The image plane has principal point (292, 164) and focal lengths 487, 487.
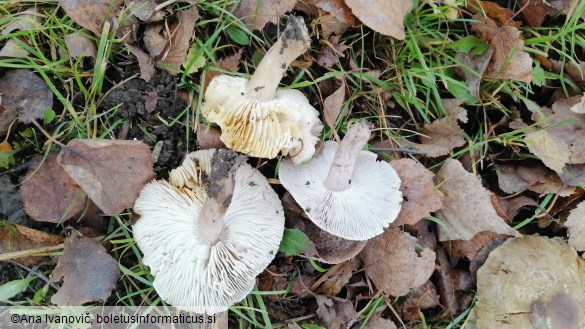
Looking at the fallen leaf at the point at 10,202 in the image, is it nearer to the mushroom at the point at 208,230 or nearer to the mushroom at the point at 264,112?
the mushroom at the point at 208,230

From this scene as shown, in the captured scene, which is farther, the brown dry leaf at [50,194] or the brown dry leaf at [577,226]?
the brown dry leaf at [577,226]

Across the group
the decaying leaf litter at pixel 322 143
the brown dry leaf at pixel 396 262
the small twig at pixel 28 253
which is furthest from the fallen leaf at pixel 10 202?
the brown dry leaf at pixel 396 262

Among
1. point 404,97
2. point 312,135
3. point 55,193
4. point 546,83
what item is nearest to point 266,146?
point 312,135

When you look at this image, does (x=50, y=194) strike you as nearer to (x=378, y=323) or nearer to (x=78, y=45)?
(x=78, y=45)

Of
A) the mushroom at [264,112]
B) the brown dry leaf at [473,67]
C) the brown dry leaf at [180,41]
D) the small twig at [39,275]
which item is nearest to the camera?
the mushroom at [264,112]

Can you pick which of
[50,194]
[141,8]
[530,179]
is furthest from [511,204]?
[50,194]

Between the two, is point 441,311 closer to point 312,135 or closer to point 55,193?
point 312,135
